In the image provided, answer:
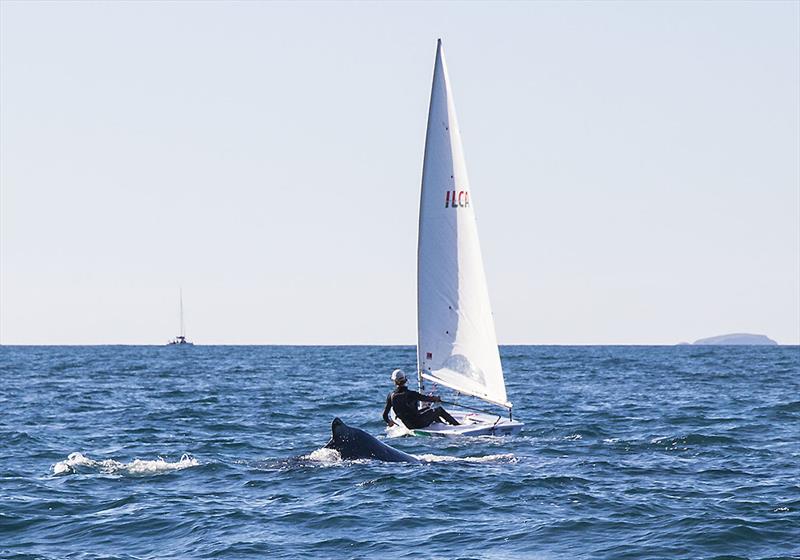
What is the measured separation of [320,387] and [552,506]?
3982 centimetres

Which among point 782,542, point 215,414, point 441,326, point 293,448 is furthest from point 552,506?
point 215,414

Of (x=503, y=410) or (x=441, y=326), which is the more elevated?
(x=441, y=326)

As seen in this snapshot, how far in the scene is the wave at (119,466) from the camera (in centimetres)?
2273

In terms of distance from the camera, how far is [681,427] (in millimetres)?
31453

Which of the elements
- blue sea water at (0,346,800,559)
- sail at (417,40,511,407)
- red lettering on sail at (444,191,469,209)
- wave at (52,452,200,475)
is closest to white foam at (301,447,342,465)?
blue sea water at (0,346,800,559)

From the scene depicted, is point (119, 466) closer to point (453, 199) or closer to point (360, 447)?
point (360, 447)

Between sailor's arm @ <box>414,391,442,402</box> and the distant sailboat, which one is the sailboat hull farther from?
the distant sailboat

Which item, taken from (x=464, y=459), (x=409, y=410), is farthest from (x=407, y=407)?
(x=464, y=459)

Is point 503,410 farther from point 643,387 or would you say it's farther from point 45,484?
point 45,484

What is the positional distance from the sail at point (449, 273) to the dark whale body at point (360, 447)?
7.77 m

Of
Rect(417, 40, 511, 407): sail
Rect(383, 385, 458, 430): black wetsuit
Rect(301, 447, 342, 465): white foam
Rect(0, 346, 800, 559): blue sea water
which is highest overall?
Rect(417, 40, 511, 407): sail

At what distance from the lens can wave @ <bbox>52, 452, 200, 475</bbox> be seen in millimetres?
22734

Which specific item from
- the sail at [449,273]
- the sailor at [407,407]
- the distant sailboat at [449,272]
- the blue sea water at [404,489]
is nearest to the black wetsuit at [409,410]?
the sailor at [407,407]

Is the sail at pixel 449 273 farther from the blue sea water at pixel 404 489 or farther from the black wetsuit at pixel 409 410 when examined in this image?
the black wetsuit at pixel 409 410
